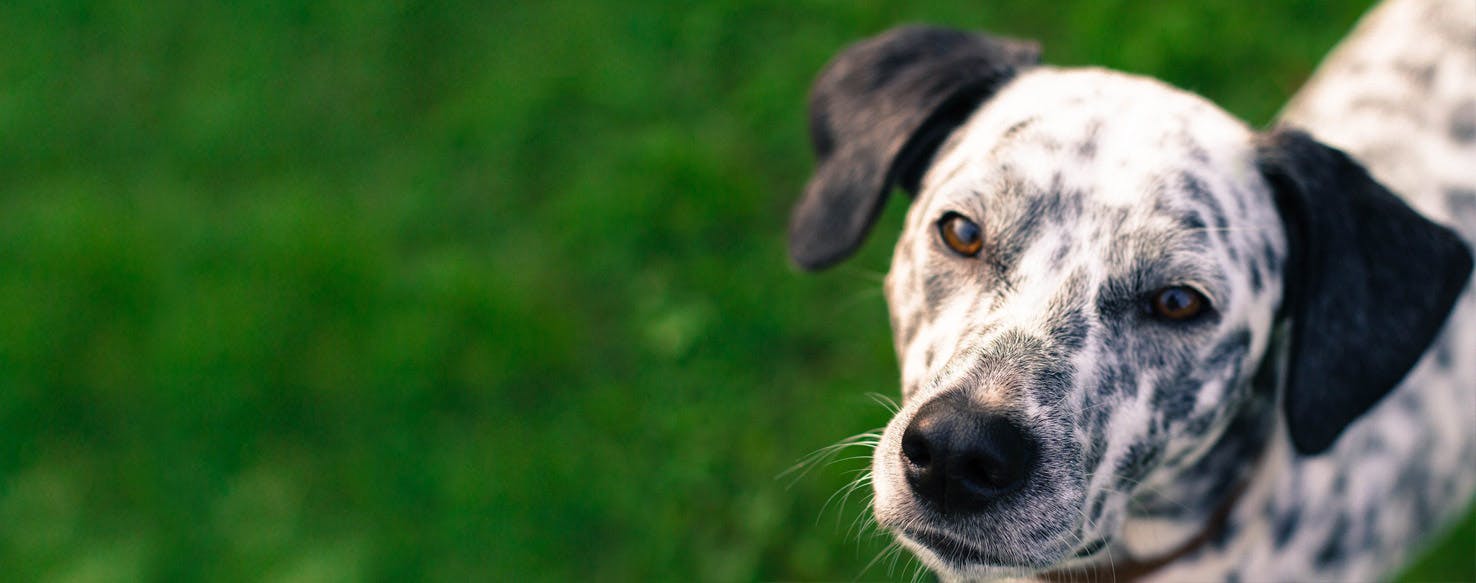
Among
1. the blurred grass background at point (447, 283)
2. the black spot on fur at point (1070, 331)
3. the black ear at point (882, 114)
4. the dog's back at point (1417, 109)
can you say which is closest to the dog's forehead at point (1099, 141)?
the black ear at point (882, 114)

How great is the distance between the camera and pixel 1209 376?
2.42 m

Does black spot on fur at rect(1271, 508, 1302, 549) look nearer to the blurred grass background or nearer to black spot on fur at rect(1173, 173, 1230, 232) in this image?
black spot on fur at rect(1173, 173, 1230, 232)

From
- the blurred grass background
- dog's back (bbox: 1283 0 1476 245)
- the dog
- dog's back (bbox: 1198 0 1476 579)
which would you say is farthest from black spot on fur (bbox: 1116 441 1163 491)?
the blurred grass background

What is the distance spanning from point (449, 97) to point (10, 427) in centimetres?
214

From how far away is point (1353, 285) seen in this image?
2.45 metres

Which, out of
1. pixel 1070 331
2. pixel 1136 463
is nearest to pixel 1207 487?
pixel 1136 463

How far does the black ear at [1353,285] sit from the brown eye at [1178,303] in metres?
0.31

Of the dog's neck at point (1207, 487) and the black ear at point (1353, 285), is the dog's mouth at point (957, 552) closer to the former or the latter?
the dog's neck at point (1207, 487)

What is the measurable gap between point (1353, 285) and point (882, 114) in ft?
3.67

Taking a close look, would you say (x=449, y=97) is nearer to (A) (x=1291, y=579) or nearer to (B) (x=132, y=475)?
(B) (x=132, y=475)

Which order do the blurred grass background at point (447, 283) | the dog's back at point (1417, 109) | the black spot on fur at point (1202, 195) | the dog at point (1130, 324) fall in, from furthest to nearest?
the blurred grass background at point (447, 283) < the dog's back at point (1417, 109) < the black spot on fur at point (1202, 195) < the dog at point (1130, 324)

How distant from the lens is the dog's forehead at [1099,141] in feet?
7.82

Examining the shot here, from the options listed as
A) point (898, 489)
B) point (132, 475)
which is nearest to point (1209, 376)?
point (898, 489)

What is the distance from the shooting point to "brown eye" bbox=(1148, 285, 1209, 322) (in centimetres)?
237
